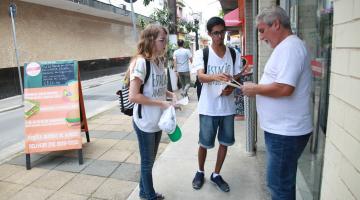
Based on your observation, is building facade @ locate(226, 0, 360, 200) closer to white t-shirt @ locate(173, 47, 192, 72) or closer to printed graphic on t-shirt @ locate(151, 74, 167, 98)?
printed graphic on t-shirt @ locate(151, 74, 167, 98)

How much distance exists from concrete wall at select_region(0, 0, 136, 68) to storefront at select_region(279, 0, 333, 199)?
10.8 metres

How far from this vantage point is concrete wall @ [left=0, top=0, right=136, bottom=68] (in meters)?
11.3

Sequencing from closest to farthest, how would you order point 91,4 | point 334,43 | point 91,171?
1. point 334,43
2. point 91,171
3. point 91,4

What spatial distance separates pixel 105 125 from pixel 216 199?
3739 millimetres

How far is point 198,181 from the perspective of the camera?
134 inches

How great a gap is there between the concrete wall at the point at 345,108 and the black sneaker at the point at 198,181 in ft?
5.65

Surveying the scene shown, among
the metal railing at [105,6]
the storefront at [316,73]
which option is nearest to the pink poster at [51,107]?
the storefront at [316,73]

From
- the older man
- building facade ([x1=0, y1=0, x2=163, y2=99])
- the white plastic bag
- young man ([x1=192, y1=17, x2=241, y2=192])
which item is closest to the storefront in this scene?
the older man

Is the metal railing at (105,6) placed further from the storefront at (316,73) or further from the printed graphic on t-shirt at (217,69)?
the storefront at (316,73)

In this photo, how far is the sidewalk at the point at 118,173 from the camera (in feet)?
11.0

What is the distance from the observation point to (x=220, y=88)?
3.07 meters

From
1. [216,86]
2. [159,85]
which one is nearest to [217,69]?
[216,86]

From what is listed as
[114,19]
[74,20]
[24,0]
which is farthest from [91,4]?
[114,19]

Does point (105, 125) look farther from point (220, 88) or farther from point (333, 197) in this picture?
point (333, 197)
